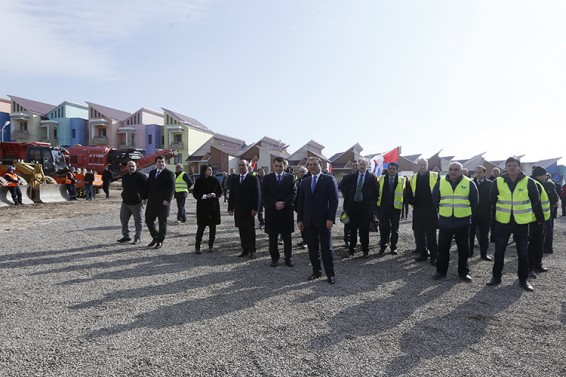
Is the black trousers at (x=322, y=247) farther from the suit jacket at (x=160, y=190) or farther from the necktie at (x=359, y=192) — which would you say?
the suit jacket at (x=160, y=190)

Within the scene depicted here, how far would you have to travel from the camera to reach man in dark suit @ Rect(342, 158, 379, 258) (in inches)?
293

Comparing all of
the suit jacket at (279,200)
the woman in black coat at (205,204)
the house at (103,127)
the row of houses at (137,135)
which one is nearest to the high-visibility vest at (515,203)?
the suit jacket at (279,200)

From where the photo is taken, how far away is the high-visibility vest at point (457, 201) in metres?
5.80

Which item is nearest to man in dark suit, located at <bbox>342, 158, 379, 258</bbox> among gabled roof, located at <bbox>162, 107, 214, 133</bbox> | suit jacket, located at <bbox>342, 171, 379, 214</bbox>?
suit jacket, located at <bbox>342, 171, 379, 214</bbox>

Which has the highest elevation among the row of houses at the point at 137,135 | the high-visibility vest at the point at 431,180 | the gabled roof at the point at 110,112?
the gabled roof at the point at 110,112

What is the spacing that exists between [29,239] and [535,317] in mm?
9908

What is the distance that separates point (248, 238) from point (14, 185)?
14217mm

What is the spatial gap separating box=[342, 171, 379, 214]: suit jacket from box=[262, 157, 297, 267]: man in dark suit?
4.82 ft

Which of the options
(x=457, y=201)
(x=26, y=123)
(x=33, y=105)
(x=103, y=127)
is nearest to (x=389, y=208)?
(x=457, y=201)

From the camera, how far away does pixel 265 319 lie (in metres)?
4.08

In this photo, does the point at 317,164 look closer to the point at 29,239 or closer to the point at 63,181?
the point at 29,239

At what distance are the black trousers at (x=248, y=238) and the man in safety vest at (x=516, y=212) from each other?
4047mm

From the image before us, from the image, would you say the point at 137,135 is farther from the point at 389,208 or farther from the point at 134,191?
the point at 389,208

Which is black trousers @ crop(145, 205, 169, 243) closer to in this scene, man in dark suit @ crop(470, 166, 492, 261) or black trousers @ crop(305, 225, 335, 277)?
black trousers @ crop(305, 225, 335, 277)
